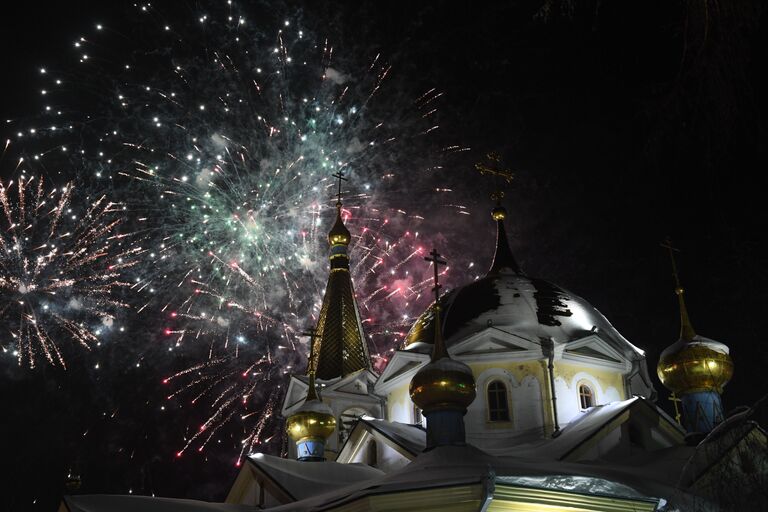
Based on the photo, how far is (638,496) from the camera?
1188cm

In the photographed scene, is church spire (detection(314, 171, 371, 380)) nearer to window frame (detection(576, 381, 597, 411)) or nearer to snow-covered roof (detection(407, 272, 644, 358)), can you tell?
snow-covered roof (detection(407, 272, 644, 358))

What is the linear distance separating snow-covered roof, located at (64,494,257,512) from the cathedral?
0.04 metres

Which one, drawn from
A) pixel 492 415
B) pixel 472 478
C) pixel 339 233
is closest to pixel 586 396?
pixel 492 415

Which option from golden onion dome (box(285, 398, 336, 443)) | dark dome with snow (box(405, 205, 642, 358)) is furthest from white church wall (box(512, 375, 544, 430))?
golden onion dome (box(285, 398, 336, 443))

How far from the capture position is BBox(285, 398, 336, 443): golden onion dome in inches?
765

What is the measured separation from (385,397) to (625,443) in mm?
6471

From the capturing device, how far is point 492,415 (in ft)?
58.5

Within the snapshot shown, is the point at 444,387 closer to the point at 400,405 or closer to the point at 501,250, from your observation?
the point at 400,405

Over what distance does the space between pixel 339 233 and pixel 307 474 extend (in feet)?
37.7

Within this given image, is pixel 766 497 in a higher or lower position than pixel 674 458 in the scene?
lower

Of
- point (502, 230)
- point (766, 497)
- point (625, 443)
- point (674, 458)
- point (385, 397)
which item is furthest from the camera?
point (502, 230)

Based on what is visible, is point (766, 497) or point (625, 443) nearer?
point (766, 497)

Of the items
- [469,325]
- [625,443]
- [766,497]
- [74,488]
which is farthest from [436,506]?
[74,488]

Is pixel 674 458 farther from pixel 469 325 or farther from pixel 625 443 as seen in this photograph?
pixel 469 325
